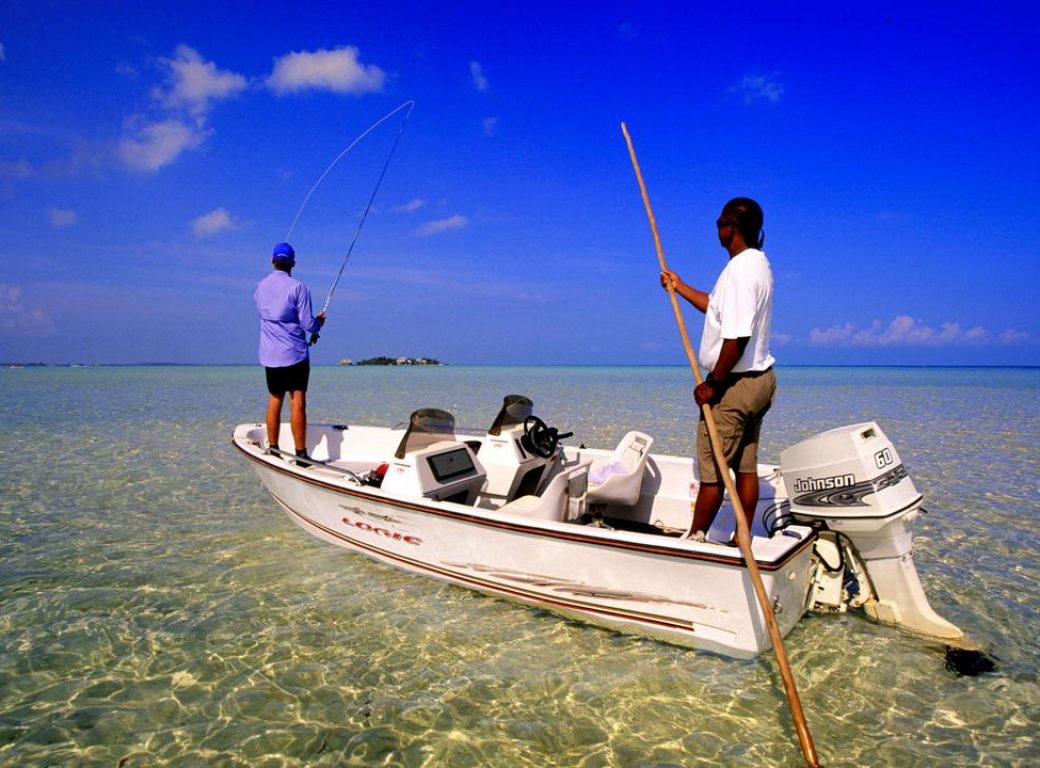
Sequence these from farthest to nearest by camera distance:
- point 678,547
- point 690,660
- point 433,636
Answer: point 433,636, point 690,660, point 678,547

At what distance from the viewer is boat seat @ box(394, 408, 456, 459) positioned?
564 cm

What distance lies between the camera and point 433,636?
456cm

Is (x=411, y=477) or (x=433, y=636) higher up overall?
(x=411, y=477)

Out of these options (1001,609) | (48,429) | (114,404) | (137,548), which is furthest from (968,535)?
(114,404)

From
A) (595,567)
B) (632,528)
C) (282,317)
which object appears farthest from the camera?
(282,317)

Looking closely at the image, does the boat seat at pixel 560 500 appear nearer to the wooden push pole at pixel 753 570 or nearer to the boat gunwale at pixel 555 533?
the boat gunwale at pixel 555 533

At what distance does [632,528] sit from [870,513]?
2.36 metres

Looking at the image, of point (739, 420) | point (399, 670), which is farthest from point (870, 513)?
point (399, 670)

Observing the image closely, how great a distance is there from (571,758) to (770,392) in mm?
2567

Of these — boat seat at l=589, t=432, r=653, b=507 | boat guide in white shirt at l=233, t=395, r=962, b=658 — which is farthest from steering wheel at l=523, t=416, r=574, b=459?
boat seat at l=589, t=432, r=653, b=507

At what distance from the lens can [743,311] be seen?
376 centimetres

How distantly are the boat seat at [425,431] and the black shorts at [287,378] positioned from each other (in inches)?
71.1

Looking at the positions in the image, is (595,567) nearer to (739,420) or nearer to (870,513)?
(739,420)

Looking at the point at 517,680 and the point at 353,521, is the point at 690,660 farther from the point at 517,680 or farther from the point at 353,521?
the point at 353,521
